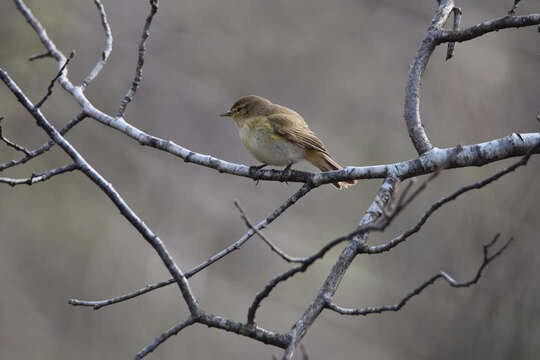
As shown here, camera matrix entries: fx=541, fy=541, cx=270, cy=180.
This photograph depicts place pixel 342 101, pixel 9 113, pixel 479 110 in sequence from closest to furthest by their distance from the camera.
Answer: pixel 479 110 → pixel 9 113 → pixel 342 101

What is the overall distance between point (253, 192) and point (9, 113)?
17.1ft

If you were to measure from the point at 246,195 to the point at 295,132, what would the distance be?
781cm

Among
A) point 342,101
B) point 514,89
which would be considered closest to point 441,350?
point 514,89

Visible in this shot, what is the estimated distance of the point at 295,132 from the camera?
4336mm

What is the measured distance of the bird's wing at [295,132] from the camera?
4254 mm

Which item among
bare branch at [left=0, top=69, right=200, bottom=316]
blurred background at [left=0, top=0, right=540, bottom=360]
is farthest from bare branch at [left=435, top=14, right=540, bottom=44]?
blurred background at [left=0, top=0, right=540, bottom=360]

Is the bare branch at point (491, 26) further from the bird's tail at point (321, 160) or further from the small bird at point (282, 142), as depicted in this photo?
the bird's tail at point (321, 160)

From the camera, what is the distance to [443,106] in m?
12.2

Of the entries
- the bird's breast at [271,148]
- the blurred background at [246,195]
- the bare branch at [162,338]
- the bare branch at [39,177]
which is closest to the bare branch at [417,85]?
the bird's breast at [271,148]

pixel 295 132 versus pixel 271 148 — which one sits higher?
pixel 295 132

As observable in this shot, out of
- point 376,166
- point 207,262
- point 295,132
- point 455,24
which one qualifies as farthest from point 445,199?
point 295,132

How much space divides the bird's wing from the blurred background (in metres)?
3.74

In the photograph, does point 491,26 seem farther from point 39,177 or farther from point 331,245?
point 39,177

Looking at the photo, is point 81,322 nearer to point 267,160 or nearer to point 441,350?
point 441,350
